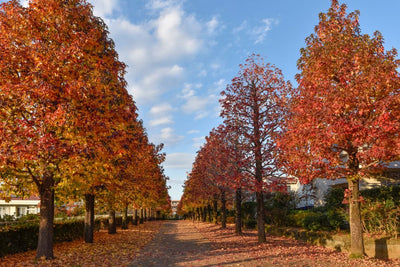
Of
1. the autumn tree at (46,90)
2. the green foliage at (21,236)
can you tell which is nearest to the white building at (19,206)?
the green foliage at (21,236)

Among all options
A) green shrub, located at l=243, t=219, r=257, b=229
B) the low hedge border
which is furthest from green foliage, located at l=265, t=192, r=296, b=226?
the low hedge border

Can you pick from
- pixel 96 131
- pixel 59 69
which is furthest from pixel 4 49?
pixel 96 131

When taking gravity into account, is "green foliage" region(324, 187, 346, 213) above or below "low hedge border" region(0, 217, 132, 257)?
above

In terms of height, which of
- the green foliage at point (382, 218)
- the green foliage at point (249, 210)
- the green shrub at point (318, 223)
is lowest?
the green foliage at point (249, 210)

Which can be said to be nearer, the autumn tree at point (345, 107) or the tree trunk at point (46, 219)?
the autumn tree at point (345, 107)

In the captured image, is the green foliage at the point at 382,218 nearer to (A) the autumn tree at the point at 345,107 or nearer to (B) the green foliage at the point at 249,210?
(A) the autumn tree at the point at 345,107

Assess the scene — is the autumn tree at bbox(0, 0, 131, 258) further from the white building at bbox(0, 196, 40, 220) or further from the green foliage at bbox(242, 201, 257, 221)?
the white building at bbox(0, 196, 40, 220)

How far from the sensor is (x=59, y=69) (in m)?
9.73

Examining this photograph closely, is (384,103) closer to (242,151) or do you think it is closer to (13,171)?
(242,151)

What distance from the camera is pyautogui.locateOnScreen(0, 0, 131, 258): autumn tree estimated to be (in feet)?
29.9

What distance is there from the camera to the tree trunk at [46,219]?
1120 centimetres

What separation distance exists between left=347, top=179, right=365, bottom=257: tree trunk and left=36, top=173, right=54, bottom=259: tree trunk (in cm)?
1081

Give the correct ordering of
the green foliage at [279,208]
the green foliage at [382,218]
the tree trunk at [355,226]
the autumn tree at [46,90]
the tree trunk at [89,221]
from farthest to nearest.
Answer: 1. the green foliage at [279,208]
2. the tree trunk at [89,221]
3. the green foliage at [382,218]
4. the tree trunk at [355,226]
5. the autumn tree at [46,90]

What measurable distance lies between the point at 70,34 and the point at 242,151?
32.9 feet
